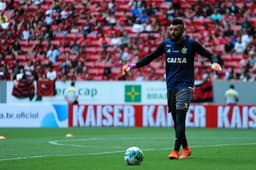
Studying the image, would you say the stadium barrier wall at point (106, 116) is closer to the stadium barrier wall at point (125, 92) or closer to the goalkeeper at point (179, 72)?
the stadium barrier wall at point (125, 92)

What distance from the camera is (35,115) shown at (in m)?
30.2

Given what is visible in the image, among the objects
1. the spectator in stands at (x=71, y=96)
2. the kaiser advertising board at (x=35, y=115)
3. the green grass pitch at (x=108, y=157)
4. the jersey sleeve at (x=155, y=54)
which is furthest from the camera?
the spectator in stands at (x=71, y=96)

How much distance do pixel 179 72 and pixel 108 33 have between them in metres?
23.1

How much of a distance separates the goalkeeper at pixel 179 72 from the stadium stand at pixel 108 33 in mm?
19744

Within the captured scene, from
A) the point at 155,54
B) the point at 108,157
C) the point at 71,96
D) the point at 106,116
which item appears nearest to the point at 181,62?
the point at 155,54

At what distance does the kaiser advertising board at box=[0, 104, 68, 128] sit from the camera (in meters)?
30.0

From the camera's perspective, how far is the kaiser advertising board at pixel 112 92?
1299 inches

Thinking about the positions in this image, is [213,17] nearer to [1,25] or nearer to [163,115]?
[163,115]

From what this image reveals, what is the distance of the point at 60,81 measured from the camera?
33594 millimetres

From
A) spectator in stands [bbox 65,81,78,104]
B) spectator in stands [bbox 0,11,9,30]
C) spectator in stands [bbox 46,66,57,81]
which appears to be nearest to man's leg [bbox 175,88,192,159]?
spectator in stands [bbox 65,81,78,104]

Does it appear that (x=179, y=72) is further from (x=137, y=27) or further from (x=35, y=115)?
(x=137, y=27)

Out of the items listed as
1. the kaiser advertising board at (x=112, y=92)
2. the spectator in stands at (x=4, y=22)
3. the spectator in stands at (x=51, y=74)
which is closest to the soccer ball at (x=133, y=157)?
the kaiser advertising board at (x=112, y=92)

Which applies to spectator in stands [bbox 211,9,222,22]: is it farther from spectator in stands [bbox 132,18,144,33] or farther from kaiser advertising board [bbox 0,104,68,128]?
kaiser advertising board [bbox 0,104,68,128]

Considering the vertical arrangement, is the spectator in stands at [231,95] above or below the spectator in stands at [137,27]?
below
